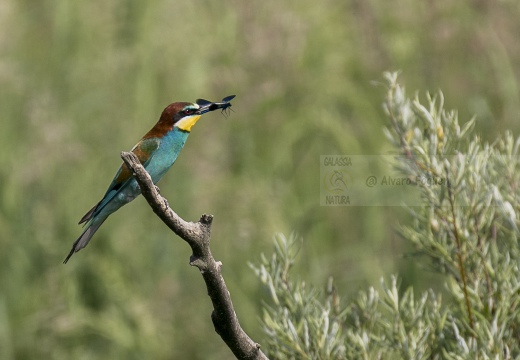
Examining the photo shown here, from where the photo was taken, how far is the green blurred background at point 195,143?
380cm

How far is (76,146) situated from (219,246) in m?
0.75

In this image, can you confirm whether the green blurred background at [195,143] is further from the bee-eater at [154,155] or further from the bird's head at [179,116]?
the bird's head at [179,116]

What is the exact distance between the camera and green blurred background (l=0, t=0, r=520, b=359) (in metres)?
3.80

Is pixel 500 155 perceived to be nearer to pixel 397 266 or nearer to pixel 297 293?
pixel 297 293

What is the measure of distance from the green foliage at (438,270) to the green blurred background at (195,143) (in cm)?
151

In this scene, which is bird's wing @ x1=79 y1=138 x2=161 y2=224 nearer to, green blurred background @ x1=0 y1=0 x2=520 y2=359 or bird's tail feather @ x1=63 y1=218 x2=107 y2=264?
bird's tail feather @ x1=63 y1=218 x2=107 y2=264

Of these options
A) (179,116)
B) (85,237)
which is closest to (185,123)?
(179,116)

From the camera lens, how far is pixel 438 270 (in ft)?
6.75

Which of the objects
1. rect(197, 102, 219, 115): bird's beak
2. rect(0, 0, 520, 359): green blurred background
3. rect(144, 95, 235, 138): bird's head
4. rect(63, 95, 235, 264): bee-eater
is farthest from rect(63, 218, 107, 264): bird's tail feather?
rect(0, 0, 520, 359): green blurred background

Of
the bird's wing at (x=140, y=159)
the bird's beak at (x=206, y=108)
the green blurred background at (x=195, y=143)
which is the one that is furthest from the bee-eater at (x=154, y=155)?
the green blurred background at (x=195, y=143)

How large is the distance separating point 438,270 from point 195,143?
89.0 inches

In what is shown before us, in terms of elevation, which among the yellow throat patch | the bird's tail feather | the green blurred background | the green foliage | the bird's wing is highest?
the green blurred background

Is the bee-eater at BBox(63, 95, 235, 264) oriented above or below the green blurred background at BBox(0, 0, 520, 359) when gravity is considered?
below

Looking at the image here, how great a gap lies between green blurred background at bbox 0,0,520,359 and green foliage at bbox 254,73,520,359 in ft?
4.95
